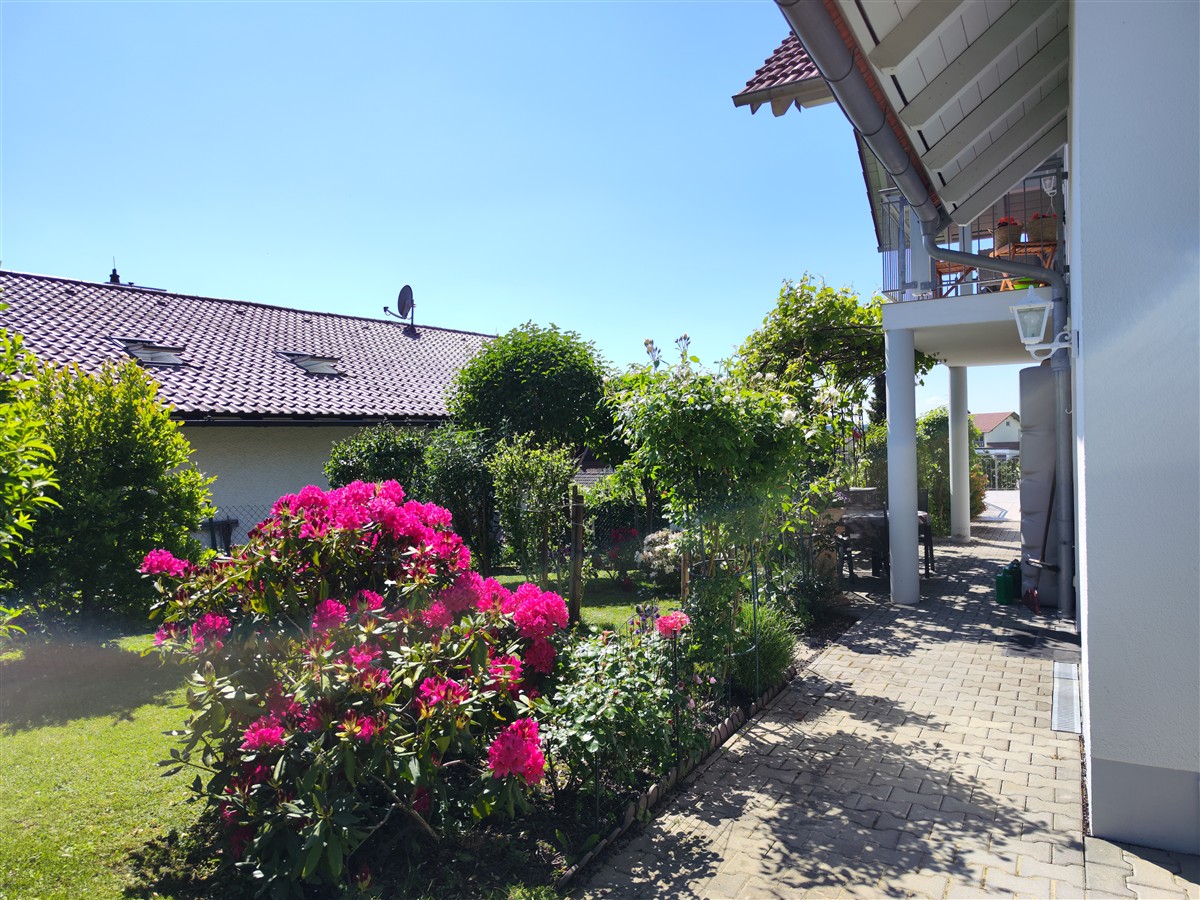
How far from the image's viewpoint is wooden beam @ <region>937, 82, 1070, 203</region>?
6.54 m

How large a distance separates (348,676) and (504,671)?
76 centimetres

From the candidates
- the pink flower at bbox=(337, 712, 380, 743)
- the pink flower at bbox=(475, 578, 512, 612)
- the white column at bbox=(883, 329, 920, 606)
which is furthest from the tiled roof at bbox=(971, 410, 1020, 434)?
the pink flower at bbox=(337, 712, 380, 743)

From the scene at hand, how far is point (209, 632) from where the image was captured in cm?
328

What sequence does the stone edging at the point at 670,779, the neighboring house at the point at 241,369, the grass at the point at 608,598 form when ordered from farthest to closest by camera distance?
the neighboring house at the point at 241,369 → the grass at the point at 608,598 → the stone edging at the point at 670,779

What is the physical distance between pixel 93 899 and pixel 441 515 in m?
2.19

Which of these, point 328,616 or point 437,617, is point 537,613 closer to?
point 437,617

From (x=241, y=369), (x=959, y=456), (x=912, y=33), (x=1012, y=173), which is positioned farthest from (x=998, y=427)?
(x=912, y=33)

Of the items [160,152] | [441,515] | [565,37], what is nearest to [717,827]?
[441,515]

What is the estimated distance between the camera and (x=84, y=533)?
6.48 metres

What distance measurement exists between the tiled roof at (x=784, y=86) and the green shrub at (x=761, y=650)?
4.99m

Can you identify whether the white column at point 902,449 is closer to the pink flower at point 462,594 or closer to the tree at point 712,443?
the tree at point 712,443

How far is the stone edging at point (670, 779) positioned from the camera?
3354mm

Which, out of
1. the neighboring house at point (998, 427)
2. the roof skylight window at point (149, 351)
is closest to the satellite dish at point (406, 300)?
the roof skylight window at point (149, 351)

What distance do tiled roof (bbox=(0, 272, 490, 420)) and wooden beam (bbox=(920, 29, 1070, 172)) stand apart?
9.90 meters
